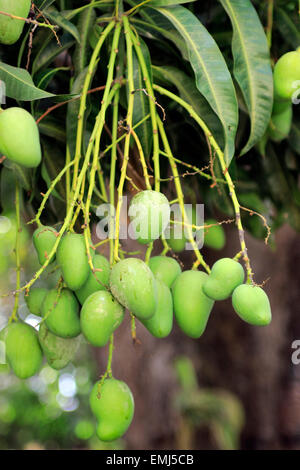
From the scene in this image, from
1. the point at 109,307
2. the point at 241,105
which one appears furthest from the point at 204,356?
the point at 109,307

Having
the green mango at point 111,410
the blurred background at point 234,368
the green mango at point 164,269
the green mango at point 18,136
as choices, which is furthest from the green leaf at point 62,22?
the blurred background at point 234,368

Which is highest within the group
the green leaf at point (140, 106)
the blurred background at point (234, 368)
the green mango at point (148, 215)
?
the green leaf at point (140, 106)

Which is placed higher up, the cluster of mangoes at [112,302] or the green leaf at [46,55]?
the green leaf at [46,55]

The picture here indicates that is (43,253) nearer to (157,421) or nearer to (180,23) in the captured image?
(180,23)

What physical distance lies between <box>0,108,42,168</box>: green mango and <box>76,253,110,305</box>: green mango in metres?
0.13

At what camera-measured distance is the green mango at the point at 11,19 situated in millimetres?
534

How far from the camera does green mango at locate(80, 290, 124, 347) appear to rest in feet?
1.69

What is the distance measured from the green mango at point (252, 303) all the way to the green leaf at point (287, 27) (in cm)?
46

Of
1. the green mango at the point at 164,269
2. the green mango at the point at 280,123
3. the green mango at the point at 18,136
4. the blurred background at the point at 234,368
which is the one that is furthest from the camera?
the blurred background at the point at 234,368

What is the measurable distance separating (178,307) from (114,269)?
94 millimetres

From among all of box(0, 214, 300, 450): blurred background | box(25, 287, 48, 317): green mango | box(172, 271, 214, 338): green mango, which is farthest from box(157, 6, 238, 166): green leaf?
box(0, 214, 300, 450): blurred background

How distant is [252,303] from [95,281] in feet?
0.53

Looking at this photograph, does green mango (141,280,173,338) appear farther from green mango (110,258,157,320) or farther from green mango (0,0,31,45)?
green mango (0,0,31,45)

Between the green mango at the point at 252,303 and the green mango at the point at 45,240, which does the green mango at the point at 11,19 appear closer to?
the green mango at the point at 45,240
